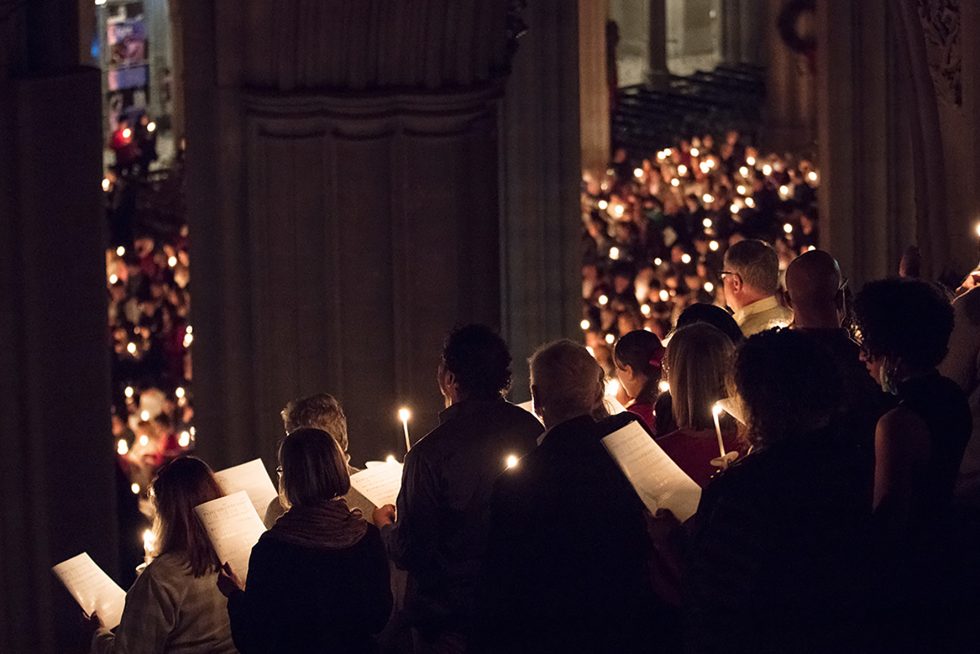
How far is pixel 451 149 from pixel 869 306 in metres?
4.47

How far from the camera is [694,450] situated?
171 inches

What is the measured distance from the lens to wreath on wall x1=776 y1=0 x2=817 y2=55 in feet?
73.2

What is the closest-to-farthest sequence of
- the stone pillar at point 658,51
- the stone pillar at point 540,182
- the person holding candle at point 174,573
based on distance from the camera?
the person holding candle at point 174,573 < the stone pillar at point 540,182 < the stone pillar at point 658,51

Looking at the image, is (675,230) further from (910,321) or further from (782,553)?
(782,553)

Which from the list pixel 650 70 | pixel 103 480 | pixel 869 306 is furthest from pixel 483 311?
pixel 650 70

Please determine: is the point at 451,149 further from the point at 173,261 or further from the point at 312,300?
the point at 173,261

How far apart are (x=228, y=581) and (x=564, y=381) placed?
0.96 meters

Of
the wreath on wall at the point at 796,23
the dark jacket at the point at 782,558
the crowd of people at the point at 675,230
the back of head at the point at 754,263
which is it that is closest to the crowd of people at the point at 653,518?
the dark jacket at the point at 782,558

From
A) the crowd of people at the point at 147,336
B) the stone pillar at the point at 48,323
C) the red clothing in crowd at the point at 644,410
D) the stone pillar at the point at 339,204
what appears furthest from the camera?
the crowd of people at the point at 147,336

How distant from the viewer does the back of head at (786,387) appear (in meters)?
3.57

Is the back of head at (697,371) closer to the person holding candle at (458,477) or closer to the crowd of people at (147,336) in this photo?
the person holding candle at (458,477)

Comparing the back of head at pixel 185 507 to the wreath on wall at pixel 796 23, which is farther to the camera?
the wreath on wall at pixel 796 23

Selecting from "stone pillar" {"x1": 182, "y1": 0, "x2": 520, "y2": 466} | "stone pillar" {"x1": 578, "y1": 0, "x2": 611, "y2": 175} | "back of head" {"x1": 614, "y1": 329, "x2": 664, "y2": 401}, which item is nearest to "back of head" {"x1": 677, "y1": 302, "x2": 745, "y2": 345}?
"back of head" {"x1": 614, "y1": 329, "x2": 664, "y2": 401}

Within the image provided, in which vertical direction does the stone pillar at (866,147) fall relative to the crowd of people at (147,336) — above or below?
above
